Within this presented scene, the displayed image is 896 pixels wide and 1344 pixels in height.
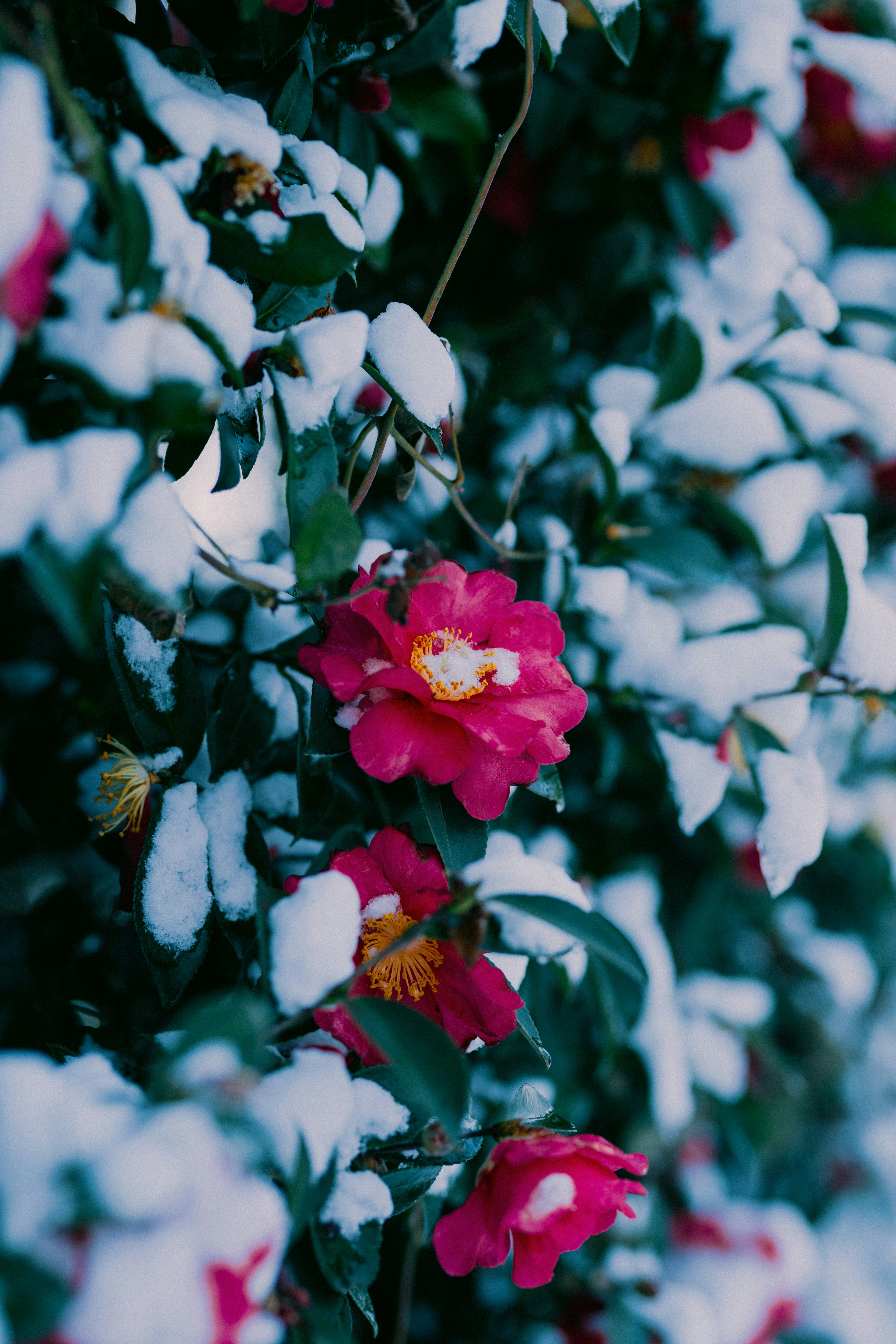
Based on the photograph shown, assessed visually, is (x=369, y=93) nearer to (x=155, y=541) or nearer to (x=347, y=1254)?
(x=155, y=541)

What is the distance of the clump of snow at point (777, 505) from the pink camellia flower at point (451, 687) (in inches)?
19.2

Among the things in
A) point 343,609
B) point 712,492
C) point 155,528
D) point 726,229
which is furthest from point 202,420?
point 726,229

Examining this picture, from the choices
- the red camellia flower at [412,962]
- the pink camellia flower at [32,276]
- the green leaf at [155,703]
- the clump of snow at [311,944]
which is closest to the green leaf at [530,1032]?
the red camellia flower at [412,962]

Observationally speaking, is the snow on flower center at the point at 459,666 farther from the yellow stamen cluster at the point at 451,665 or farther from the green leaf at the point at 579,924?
the green leaf at the point at 579,924

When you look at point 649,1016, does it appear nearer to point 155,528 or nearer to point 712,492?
point 712,492

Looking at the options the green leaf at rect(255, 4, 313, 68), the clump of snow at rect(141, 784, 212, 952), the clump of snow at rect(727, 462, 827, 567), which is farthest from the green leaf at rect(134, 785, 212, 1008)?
the clump of snow at rect(727, 462, 827, 567)

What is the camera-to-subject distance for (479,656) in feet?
1.66

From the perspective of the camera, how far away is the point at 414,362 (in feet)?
1.65

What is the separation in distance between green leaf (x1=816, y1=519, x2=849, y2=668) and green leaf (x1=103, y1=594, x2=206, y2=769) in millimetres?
436

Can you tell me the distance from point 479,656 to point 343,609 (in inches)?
3.1

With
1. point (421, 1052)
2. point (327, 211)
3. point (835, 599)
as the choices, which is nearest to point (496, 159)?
point (327, 211)

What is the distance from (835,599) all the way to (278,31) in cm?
50

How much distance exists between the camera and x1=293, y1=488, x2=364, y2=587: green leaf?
1.35 feet

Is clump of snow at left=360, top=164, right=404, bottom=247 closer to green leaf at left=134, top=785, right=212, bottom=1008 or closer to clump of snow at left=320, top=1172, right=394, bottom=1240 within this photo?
green leaf at left=134, top=785, right=212, bottom=1008
